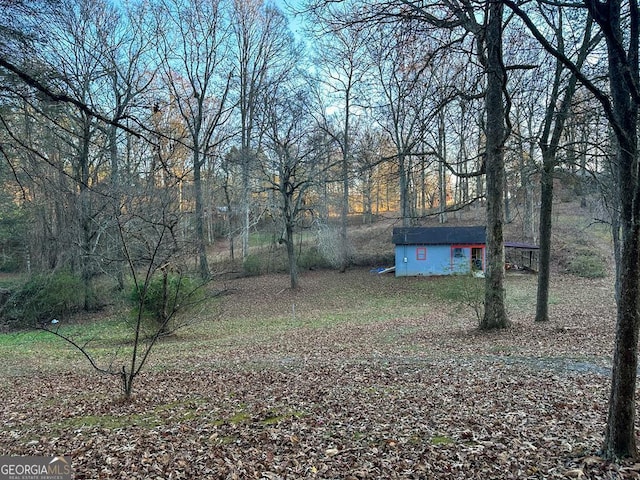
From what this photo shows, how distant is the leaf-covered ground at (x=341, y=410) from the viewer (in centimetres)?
339

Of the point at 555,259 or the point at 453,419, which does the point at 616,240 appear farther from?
the point at 555,259

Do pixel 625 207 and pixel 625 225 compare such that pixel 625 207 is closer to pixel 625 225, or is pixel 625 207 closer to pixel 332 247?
pixel 625 225

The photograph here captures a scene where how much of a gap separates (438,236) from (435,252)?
110 centimetres

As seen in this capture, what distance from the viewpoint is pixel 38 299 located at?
17781 mm

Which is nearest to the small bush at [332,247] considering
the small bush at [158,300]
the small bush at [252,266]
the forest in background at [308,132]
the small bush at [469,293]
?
the forest in background at [308,132]

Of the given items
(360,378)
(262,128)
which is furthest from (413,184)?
(360,378)

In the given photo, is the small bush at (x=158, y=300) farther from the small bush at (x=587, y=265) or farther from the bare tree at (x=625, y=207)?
the small bush at (x=587, y=265)

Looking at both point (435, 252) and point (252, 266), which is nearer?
point (435, 252)

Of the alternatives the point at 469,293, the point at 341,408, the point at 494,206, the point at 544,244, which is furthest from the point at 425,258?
the point at 341,408

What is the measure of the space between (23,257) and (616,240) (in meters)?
22.1

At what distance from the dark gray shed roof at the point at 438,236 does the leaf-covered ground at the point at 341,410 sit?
1588cm

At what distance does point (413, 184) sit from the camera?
35.8 m
